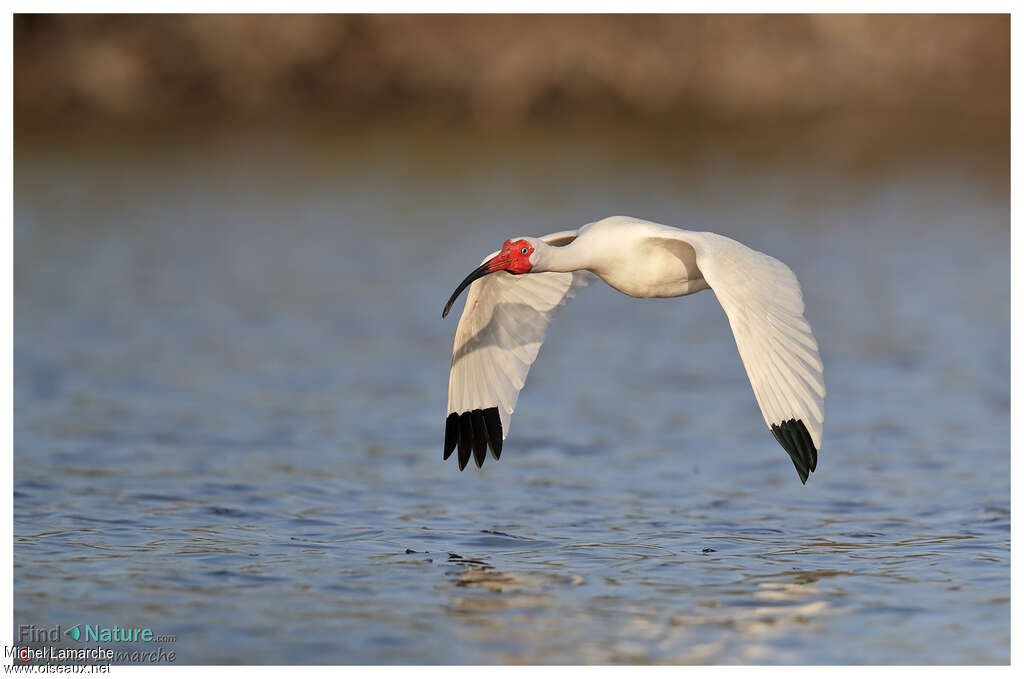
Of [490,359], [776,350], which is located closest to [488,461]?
[490,359]

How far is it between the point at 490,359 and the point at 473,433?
47 cm

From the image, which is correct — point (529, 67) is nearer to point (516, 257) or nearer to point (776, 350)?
point (516, 257)

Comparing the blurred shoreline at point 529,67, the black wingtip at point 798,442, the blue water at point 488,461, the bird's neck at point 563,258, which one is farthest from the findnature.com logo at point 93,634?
the blurred shoreline at point 529,67

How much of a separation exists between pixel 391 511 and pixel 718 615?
10.1ft

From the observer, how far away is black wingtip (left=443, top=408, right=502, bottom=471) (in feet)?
34.9

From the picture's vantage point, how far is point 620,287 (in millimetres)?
9688

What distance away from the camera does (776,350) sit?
843 cm

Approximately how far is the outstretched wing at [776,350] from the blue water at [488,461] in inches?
39.8

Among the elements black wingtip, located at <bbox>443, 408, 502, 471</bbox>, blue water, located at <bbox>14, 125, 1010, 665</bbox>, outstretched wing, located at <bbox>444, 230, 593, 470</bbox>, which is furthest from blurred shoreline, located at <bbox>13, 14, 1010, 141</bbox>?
black wingtip, located at <bbox>443, 408, 502, 471</bbox>

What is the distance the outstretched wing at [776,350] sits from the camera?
27.2 ft

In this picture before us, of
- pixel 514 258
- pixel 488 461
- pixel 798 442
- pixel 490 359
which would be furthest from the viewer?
pixel 488 461

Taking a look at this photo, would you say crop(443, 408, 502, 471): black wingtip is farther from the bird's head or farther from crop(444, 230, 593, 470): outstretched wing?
the bird's head

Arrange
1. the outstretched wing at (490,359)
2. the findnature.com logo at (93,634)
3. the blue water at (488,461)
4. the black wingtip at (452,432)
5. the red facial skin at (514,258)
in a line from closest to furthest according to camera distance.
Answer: the findnature.com logo at (93,634) < the blue water at (488,461) < the red facial skin at (514,258) < the outstretched wing at (490,359) < the black wingtip at (452,432)

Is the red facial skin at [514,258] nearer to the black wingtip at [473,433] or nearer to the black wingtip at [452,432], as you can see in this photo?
the black wingtip at [473,433]
